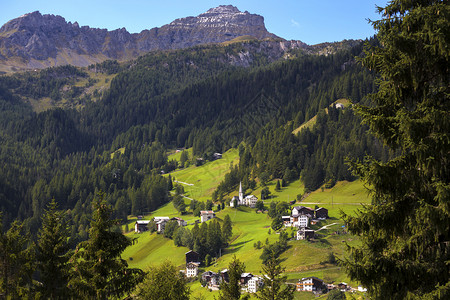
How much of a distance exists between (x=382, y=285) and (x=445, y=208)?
353cm

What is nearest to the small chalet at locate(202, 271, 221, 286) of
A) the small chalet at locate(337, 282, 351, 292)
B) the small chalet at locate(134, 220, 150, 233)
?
the small chalet at locate(337, 282, 351, 292)

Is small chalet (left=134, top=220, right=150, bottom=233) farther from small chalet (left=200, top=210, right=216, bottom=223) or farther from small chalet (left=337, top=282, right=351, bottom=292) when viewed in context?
small chalet (left=337, top=282, right=351, bottom=292)

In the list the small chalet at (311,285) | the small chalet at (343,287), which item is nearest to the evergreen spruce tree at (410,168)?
the small chalet at (343,287)

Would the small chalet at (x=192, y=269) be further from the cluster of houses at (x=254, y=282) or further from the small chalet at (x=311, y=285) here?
the small chalet at (x=311, y=285)

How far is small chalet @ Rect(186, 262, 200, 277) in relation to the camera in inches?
4899

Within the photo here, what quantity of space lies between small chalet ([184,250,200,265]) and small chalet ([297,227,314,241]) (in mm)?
34062

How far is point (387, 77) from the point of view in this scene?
53.2 feet

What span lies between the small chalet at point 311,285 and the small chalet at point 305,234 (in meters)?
25.7

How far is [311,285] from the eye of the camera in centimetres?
9200

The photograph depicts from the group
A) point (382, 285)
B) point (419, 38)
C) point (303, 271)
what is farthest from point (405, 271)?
point (303, 271)

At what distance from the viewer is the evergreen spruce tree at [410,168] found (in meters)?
14.4

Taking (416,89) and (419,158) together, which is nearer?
(419,158)

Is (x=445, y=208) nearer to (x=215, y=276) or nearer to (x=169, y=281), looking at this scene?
(x=169, y=281)

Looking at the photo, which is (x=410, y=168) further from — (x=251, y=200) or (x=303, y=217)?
(x=251, y=200)
